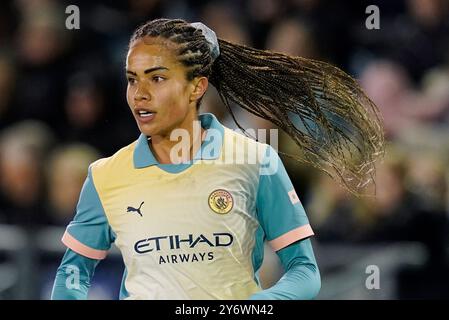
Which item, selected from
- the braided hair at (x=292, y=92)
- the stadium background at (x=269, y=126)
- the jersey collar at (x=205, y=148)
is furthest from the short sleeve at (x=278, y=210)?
the stadium background at (x=269, y=126)

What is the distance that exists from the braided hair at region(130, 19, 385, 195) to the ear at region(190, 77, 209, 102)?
0.07 ft

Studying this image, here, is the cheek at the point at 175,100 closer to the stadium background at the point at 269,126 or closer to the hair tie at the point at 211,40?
the hair tie at the point at 211,40

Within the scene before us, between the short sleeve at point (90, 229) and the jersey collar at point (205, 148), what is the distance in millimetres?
162

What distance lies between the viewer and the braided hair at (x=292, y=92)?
10.3ft

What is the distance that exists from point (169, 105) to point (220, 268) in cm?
50

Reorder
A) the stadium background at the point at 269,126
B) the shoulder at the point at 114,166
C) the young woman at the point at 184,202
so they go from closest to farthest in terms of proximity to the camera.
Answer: the young woman at the point at 184,202, the shoulder at the point at 114,166, the stadium background at the point at 269,126

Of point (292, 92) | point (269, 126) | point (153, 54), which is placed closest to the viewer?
point (153, 54)

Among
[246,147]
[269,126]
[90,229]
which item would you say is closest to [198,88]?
[246,147]

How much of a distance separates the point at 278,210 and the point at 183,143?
0.35 metres

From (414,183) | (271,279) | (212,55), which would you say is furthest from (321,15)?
(212,55)

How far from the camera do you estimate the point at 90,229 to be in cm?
317

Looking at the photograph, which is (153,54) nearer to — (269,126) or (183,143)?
(183,143)

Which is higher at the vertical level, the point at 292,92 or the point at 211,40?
the point at 211,40

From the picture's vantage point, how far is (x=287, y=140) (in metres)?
4.29
